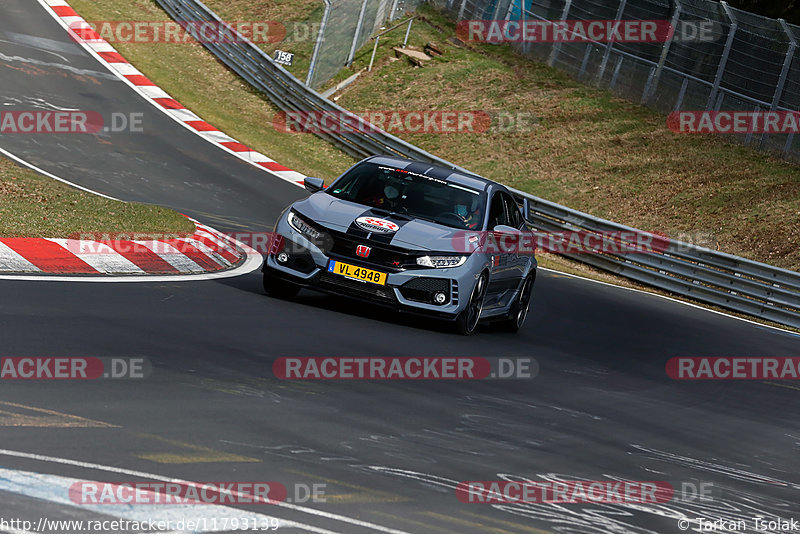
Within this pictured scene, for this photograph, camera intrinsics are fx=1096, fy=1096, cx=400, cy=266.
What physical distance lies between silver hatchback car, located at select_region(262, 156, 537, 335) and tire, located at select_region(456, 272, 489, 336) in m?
0.01

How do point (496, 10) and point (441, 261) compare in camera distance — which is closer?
point (441, 261)

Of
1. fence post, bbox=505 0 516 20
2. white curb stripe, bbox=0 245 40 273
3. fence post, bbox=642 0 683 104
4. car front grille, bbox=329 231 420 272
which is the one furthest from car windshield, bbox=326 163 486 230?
fence post, bbox=505 0 516 20

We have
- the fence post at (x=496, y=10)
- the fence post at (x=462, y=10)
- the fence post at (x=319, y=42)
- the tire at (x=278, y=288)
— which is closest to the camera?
the tire at (x=278, y=288)

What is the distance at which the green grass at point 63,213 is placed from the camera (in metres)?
11.1

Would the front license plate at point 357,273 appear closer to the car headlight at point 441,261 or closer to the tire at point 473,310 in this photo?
the car headlight at point 441,261

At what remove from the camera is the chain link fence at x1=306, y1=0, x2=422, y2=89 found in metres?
31.3

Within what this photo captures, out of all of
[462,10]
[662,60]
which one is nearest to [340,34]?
[462,10]

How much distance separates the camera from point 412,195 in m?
11.2

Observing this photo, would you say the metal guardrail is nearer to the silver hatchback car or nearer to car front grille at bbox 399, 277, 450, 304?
the silver hatchback car

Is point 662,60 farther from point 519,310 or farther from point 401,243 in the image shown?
point 401,243

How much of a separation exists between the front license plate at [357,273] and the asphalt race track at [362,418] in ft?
1.42

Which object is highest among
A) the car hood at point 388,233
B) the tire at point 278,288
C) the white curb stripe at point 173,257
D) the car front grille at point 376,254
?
the car hood at point 388,233

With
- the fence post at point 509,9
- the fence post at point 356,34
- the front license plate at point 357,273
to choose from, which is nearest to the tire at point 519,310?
the front license plate at point 357,273

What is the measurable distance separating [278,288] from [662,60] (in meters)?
21.9
